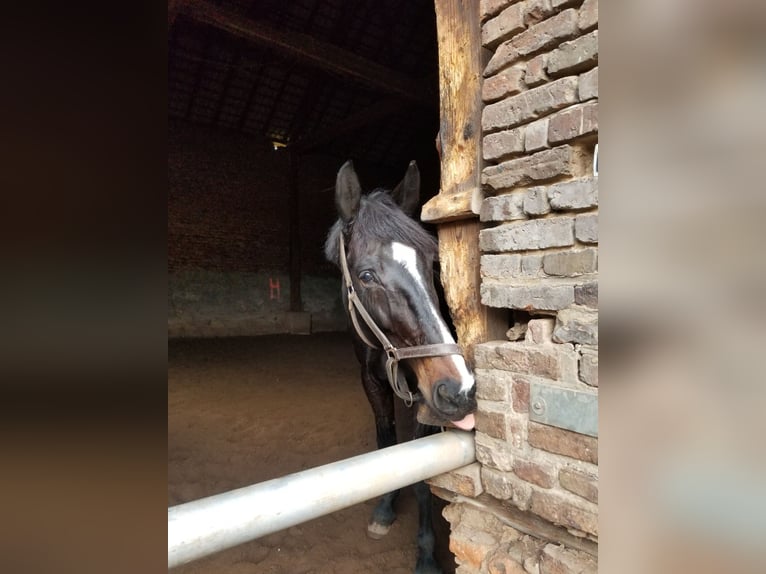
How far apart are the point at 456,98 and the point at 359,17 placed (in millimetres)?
7623

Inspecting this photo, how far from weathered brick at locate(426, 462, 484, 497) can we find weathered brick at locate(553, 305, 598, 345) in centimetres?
56

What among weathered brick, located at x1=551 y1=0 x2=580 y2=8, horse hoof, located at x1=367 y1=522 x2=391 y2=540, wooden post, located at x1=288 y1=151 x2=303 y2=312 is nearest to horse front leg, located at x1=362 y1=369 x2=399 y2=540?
horse hoof, located at x1=367 y1=522 x2=391 y2=540

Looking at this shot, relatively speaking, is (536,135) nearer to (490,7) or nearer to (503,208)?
(503,208)

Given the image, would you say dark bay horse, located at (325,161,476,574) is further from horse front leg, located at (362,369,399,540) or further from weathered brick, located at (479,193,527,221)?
weathered brick, located at (479,193,527,221)

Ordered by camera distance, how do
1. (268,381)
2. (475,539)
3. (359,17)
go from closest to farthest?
(475,539), (268,381), (359,17)

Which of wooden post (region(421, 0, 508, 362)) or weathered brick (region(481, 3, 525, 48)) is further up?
weathered brick (region(481, 3, 525, 48))

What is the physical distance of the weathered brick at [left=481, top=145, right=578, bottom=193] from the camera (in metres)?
1.18

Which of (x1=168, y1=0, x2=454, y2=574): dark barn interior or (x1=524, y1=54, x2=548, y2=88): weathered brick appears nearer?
(x1=524, y1=54, x2=548, y2=88): weathered brick

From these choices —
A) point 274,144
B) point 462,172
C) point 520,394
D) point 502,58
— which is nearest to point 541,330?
point 520,394

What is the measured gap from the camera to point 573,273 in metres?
1.17

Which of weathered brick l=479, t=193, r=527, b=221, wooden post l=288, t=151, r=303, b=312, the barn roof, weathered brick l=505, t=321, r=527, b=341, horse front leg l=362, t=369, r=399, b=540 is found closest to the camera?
weathered brick l=479, t=193, r=527, b=221

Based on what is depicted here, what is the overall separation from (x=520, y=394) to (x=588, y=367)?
243 millimetres
